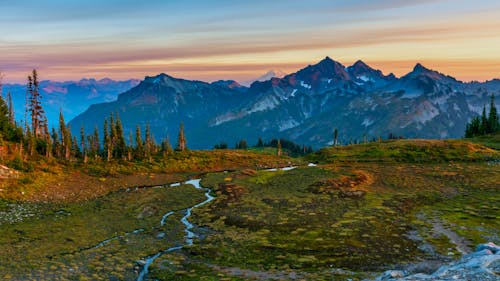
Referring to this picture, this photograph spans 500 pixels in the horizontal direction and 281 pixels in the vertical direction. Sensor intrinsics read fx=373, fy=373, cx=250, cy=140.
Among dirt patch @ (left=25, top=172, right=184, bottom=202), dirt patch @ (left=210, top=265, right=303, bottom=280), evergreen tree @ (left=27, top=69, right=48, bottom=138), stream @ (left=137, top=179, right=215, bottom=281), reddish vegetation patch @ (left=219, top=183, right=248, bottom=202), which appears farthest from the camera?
evergreen tree @ (left=27, top=69, right=48, bottom=138)

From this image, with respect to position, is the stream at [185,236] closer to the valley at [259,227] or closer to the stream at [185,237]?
the stream at [185,237]

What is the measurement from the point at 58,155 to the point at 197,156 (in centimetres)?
4523

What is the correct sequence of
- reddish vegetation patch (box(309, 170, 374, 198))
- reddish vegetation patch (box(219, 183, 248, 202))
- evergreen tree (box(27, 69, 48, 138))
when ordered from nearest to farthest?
reddish vegetation patch (box(219, 183, 248, 202))
reddish vegetation patch (box(309, 170, 374, 198))
evergreen tree (box(27, 69, 48, 138))

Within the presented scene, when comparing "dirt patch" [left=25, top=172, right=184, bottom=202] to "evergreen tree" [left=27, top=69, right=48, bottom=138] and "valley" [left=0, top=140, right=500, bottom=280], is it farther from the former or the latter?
"evergreen tree" [left=27, top=69, right=48, bottom=138]

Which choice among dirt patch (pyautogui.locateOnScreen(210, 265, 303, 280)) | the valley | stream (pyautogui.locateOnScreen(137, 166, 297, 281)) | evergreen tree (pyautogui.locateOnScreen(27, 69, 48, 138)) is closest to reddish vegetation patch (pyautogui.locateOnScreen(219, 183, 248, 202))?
the valley

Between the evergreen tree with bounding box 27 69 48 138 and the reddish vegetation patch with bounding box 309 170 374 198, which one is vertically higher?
the evergreen tree with bounding box 27 69 48 138

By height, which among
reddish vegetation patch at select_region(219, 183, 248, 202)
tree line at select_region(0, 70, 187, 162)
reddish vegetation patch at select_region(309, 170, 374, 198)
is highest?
tree line at select_region(0, 70, 187, 162)

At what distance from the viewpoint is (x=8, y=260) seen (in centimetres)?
4131

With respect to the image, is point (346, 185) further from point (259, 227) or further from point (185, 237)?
point (185, 237)

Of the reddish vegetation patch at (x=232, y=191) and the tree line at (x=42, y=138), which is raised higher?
the tree line at (x=42, y=138)

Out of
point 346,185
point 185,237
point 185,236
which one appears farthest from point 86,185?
point 346,185

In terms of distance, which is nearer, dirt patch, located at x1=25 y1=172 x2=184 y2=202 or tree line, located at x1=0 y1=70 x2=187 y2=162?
dirt patch, located at x1=25 y1=172 x2=184 y2=202

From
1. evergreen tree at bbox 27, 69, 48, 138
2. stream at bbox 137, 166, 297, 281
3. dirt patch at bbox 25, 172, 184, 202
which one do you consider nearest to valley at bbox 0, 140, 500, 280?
stream at bbox 137, 166, 297, 281

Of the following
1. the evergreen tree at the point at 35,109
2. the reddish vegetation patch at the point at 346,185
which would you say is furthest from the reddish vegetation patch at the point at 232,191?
the evergreen tree at the point at 35,109
